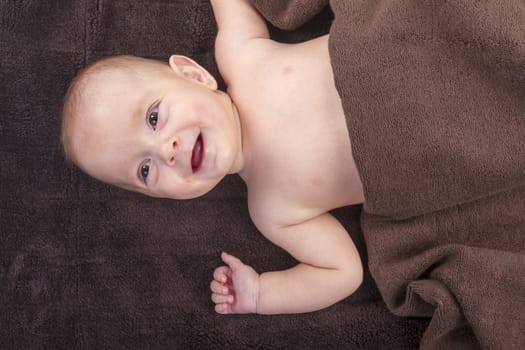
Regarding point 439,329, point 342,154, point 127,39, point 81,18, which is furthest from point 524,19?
point 81,18

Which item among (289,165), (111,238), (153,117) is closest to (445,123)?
(289,165)

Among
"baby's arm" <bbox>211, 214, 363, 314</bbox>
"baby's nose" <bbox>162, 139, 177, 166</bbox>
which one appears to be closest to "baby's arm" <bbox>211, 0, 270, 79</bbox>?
"baby's nose" <bbox>162, 139, 177, 166</bbox>

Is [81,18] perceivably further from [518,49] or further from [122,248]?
[518,49]

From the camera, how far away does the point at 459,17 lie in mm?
1063

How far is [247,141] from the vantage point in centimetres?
126

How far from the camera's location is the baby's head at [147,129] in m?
1.09

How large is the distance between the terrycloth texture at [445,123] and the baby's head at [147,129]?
0.30 metres

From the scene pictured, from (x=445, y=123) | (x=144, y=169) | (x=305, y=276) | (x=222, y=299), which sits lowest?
(x=222, y=299)

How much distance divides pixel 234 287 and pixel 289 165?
13.9 inches

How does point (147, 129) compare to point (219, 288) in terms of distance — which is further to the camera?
point (219, 288)

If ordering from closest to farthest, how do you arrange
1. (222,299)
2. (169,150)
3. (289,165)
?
(169,150), (289,165), (222,299)

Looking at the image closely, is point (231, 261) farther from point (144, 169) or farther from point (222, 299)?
point (144, 169)

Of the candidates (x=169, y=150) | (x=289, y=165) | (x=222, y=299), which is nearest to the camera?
(x=169, y=150)

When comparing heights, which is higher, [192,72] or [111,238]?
[192,72]
